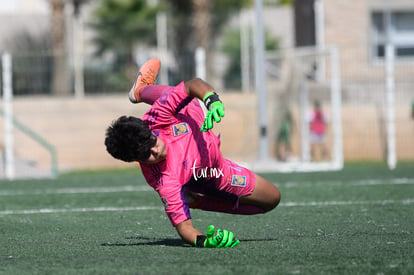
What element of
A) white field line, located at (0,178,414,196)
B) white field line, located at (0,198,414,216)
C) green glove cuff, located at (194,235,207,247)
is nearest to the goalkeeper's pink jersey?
green glove cuff, located at (194,235,207,247)

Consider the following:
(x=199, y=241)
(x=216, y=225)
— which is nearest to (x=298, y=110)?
(x=216, y=225)

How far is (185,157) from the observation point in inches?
262

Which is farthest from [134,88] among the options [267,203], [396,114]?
[396,114]

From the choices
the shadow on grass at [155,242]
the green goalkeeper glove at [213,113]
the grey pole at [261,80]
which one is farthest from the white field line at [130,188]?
the green goalkeeper glove at [213,113]

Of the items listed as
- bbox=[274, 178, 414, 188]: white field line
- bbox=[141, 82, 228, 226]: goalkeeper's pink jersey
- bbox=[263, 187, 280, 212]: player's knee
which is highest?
bbox=[141, 82, 228, 226]: goalkeeper's pink jersey

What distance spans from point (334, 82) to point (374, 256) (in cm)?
1327

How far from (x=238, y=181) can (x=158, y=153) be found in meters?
0.89

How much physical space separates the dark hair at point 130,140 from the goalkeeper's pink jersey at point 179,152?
0.29 metres

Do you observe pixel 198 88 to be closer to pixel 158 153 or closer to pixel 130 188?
pixel 158 153

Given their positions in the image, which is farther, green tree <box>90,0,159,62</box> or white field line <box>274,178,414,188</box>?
green tree <box>90,0,159,62</box>

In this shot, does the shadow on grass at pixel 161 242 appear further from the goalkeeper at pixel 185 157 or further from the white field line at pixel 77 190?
the white field line at pixel 77 190

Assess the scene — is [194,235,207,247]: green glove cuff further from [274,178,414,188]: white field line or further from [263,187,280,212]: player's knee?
[274,178,414,188]: white field line

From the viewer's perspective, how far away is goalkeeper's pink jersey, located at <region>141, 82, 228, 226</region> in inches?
257

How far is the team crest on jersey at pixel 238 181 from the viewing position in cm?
701
